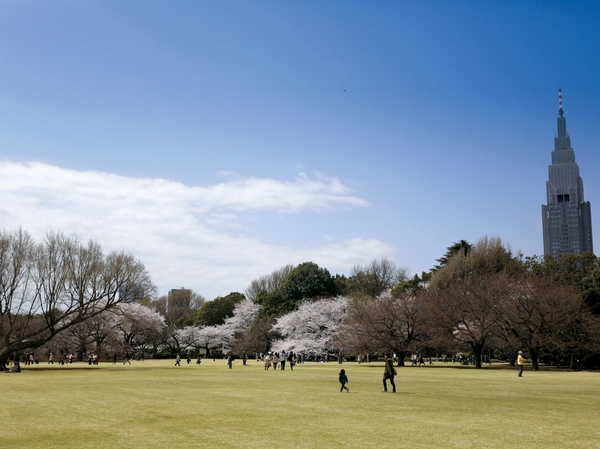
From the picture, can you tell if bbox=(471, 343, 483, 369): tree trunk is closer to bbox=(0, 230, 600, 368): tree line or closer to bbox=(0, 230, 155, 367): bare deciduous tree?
bbox=(0, 230, 600, 368): tree line

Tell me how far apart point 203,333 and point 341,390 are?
7705cm

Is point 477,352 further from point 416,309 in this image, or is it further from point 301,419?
point 301,419

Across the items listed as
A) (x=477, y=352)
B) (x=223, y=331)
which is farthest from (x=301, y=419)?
(x=223, y=331)

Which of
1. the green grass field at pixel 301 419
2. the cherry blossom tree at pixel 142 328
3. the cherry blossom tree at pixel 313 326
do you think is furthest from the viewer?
the cherry blossom tree at pixel 142 328

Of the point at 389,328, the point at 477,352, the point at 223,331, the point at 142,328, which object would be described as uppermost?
the point at 389,328

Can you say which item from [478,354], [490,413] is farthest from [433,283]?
[490,413]

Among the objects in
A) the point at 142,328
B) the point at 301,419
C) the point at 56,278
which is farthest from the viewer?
the point at 142,328

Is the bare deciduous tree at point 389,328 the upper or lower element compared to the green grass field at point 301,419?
upper

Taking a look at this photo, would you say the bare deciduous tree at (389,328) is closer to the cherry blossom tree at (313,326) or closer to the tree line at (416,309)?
the tree line at (416,309)

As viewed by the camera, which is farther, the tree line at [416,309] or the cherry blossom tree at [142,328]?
the cherry blossom tree at [142,328]

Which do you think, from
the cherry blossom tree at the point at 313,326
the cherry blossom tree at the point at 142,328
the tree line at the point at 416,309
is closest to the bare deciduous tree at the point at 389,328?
the tree line at the point at 416,309

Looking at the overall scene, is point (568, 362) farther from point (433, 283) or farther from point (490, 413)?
point (490, 413)

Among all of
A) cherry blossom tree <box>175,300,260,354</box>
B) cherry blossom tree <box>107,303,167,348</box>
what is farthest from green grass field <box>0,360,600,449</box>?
cherry blossom tree <box>175,300,260,354</box>

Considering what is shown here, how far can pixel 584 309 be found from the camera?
5081cm
